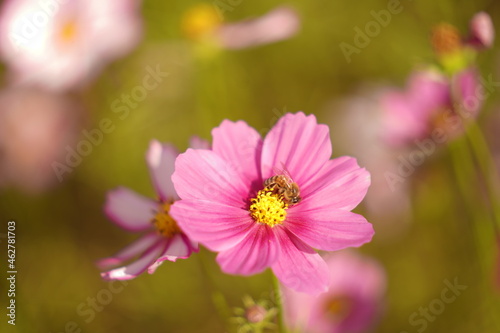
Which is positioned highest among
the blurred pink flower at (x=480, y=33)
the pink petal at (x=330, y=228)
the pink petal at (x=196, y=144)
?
the blurred pink flower at (x=480, y=33)

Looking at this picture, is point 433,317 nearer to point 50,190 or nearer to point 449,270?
point 449,270

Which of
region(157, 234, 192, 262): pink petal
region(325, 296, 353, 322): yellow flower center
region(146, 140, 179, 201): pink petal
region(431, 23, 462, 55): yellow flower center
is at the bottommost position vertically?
region(325, 296, 353, 322): yellow flower center

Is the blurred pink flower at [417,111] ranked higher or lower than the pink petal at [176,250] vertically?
higher

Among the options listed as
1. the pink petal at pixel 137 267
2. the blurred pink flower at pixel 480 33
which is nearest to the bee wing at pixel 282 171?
the pink petal at pixel 137 267
